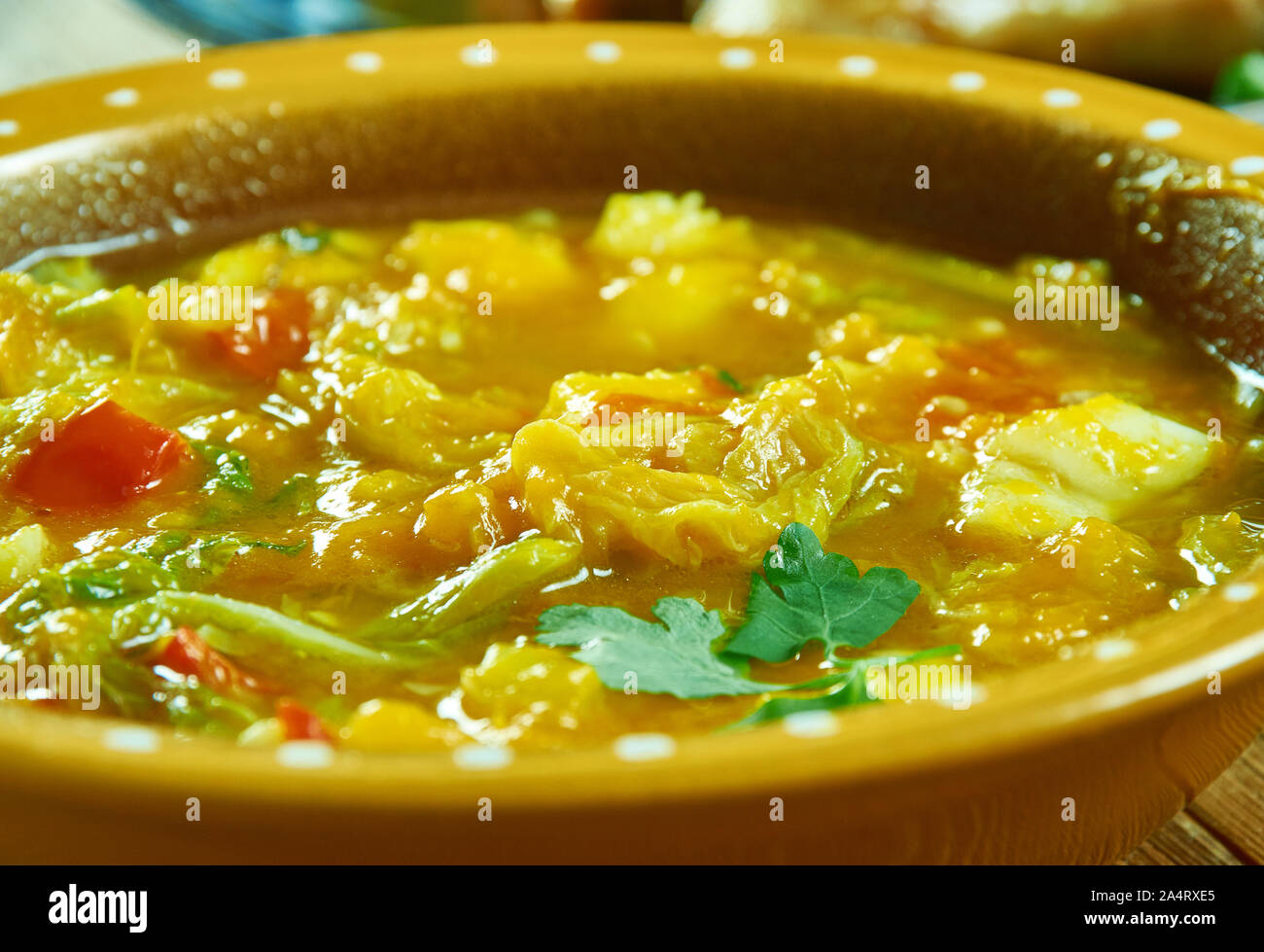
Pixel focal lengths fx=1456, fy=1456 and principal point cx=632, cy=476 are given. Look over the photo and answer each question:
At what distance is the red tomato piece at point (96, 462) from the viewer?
2404mm

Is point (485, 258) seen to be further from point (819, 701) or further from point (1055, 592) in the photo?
point (819, 701)

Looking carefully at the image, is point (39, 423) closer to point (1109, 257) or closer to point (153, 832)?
point (153, 832)

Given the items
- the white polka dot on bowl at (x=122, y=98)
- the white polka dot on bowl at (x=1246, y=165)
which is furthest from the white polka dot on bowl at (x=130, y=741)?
the white polka dot on bowl at (x=1246, y=165)

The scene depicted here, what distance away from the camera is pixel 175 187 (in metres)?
3.31

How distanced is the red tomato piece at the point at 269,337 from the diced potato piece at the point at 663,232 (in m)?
0.71

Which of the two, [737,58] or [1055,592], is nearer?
[1055,592]

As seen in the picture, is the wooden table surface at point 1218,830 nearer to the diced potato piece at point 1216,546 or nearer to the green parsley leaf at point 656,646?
the diced potato piece at point 1216,546

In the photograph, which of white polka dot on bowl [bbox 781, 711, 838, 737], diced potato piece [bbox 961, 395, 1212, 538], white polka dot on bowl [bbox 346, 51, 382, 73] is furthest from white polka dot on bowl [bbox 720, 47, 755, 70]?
white polka dot on bowl [bbox 781, 711, 838, 737]

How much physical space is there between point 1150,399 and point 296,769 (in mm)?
1992

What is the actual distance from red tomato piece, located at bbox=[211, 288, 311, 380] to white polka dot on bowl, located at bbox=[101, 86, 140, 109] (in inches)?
24.5

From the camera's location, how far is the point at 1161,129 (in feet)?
9.93

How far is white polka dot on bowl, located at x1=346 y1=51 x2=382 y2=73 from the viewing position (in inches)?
136

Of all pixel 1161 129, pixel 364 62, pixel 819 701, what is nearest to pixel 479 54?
pixel 364 62

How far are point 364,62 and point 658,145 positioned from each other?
28.6 inches
